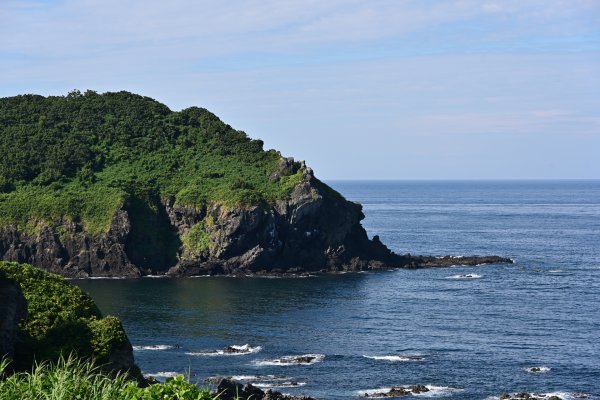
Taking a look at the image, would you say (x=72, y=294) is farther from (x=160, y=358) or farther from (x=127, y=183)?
(x=127, y=183)

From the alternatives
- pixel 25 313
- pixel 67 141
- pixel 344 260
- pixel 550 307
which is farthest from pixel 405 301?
pixel 67 141

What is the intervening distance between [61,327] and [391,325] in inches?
1828

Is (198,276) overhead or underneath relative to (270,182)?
underneath

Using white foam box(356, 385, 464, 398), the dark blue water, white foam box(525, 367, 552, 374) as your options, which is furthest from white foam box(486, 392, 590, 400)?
white foam box(525, 367, 552, 374)

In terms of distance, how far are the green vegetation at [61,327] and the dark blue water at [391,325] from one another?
50.4 ft

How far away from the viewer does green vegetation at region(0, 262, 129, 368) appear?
56.1m

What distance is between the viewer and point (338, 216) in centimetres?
14500

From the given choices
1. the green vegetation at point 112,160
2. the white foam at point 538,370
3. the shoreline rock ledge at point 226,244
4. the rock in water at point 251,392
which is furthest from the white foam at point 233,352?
the green vegetation at point 112,160

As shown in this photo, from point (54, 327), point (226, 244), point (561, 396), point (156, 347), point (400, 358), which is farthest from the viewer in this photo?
point (226, 244)

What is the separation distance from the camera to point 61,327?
58.8 meters

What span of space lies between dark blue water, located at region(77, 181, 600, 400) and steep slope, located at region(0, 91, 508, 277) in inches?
304

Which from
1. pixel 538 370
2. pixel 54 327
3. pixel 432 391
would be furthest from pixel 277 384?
pixel 538 370

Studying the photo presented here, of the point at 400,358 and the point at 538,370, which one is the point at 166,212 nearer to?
the point at 400,358

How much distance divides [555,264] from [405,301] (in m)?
43.0
